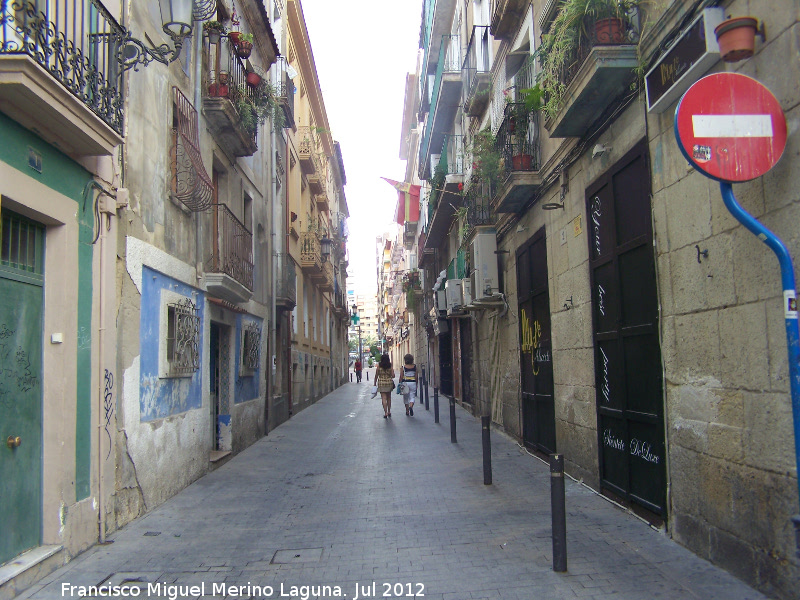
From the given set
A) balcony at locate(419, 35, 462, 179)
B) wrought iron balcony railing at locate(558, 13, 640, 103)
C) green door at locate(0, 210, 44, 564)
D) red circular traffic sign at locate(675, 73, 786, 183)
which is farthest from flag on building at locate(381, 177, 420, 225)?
red circular traffic sign at locate(675, 73, 786, 183)

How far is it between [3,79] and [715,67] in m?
5.07

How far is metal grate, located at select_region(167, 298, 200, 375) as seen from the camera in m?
8.19

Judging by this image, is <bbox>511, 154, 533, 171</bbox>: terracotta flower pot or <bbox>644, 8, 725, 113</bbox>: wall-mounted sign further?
<bbox>511, 154, 533, 171</bbox>: terracotta flower pot

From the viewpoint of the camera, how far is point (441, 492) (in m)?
7.98

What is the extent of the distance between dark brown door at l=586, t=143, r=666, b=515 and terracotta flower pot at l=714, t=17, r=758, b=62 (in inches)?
73.8

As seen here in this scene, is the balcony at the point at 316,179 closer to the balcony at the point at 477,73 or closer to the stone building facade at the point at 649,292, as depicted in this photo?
the balcony at the point at 477,73

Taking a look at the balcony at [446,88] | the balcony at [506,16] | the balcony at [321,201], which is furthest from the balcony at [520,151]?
the balcony at [321,201]

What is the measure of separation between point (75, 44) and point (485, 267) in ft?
29.4

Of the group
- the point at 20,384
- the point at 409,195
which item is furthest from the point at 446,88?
the point at 20,384

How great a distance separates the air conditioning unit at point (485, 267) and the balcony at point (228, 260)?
4.56m

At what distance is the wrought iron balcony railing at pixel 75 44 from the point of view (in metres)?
4.50

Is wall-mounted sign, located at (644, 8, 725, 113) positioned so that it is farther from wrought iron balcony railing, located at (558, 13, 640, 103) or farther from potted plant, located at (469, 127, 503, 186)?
potted plant, located at (469, 127, 503, 186)

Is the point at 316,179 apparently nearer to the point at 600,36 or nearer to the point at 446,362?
the point at 446,362

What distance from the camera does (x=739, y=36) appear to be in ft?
13.5
